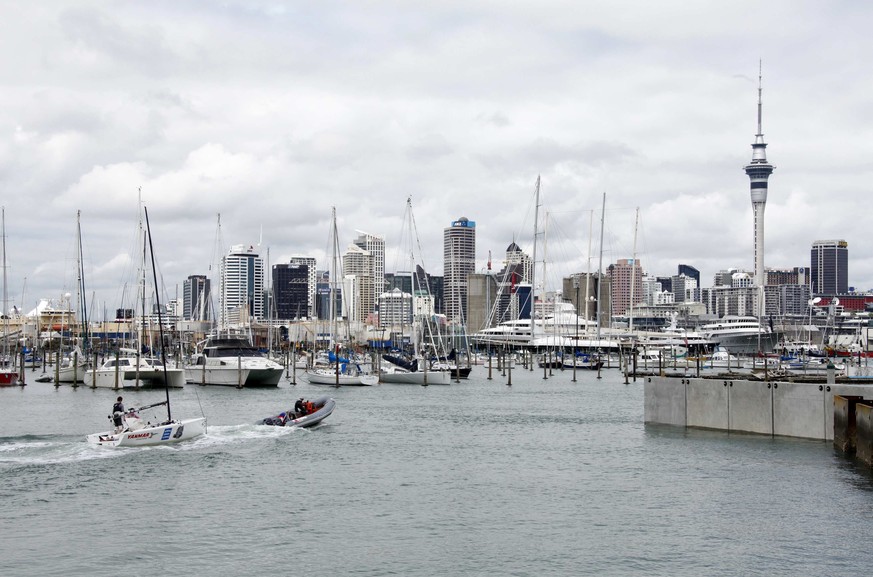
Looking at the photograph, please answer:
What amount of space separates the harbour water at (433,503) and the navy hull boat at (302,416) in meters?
0.90

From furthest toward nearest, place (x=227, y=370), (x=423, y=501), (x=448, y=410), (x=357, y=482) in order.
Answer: (x=227, y=370), (x=448, y=410), (x=357, y=482), (x=423, y=501)

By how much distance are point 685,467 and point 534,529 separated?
12.9 m

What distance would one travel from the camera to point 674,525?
31.1 metres

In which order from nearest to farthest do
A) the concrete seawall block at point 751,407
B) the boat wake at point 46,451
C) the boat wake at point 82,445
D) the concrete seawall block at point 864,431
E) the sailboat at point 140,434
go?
the concrete seawall block at point 864,431 < the boat wake at point 46,451 < the boat wake at point 82,445 < the sailboat at point 140,434 < the concrete seawall block at point 751,407

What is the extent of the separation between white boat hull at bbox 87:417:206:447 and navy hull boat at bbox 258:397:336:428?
6.00m

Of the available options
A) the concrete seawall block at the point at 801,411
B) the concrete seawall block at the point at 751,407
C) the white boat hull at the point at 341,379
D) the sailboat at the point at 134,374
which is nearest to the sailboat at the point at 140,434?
the concrete seawall block at the point at 751,407

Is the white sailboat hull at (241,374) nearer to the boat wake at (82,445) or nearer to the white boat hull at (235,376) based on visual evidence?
the white boat hull at (235,376)

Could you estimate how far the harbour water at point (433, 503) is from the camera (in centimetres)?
2727

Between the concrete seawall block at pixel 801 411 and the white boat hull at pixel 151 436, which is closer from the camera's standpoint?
the white boat hull at pixel 151 436

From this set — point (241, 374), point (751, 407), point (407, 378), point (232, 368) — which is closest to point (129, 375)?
point (232, 368)

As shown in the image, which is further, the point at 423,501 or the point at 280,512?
the point at 423,501

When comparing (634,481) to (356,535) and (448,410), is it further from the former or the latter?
(448,410)

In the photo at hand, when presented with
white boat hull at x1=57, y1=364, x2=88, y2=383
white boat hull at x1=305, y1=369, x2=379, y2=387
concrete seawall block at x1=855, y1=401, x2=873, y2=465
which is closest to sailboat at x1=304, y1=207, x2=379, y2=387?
white boat hull at x1=305, y1=369, x2=379, y2=387

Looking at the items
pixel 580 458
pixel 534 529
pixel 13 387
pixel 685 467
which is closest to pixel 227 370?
pixel 13 387
